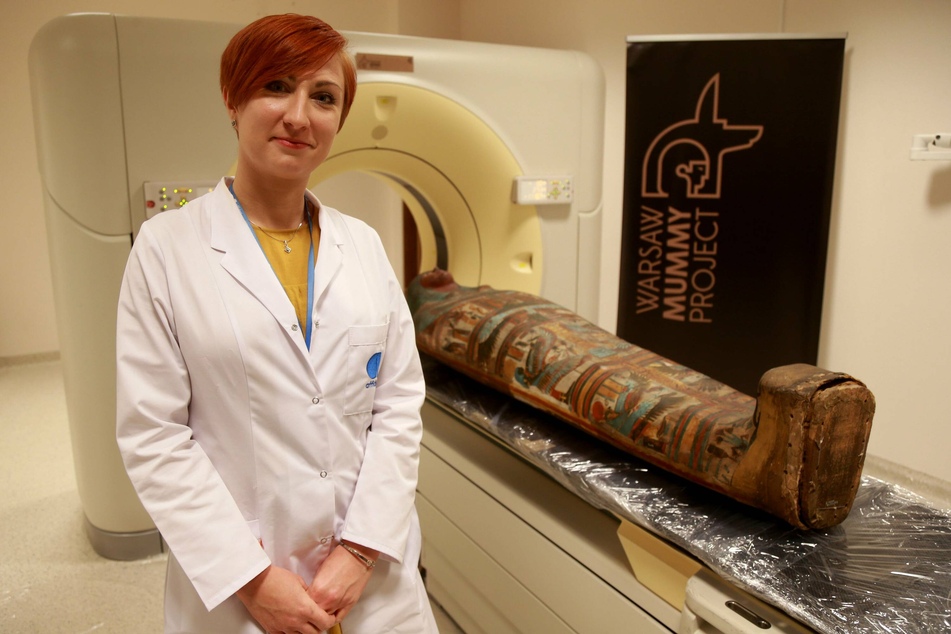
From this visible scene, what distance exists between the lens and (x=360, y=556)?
115 cm

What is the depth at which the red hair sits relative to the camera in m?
1.06

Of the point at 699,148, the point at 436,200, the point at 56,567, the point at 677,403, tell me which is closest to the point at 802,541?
the point at 677,403

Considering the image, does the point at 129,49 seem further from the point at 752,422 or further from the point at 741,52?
the point at 741,52

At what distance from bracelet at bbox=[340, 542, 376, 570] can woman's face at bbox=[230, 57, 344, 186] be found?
57 cm

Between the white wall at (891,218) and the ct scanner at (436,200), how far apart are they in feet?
3.18

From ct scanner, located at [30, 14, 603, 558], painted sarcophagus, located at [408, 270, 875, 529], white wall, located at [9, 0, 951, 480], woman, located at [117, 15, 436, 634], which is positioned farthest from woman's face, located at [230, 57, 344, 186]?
white wall, located at [9, 0, 951, 480]

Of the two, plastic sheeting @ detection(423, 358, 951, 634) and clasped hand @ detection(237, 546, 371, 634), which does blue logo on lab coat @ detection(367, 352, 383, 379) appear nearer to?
clasped hand @ detection(237, 546, 371, 634)

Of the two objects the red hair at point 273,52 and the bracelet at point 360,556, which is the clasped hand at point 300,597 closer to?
the bracelet at point 360,556

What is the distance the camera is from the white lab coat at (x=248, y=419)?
1030mm

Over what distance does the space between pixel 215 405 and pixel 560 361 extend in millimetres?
909

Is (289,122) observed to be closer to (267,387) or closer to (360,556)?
(267,387)

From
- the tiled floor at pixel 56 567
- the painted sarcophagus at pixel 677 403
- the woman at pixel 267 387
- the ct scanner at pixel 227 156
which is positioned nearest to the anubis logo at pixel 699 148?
the ct scanner at pixel 227 156

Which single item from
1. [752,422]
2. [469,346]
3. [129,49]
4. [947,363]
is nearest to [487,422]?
[469,346]

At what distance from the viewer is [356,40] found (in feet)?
7.41
